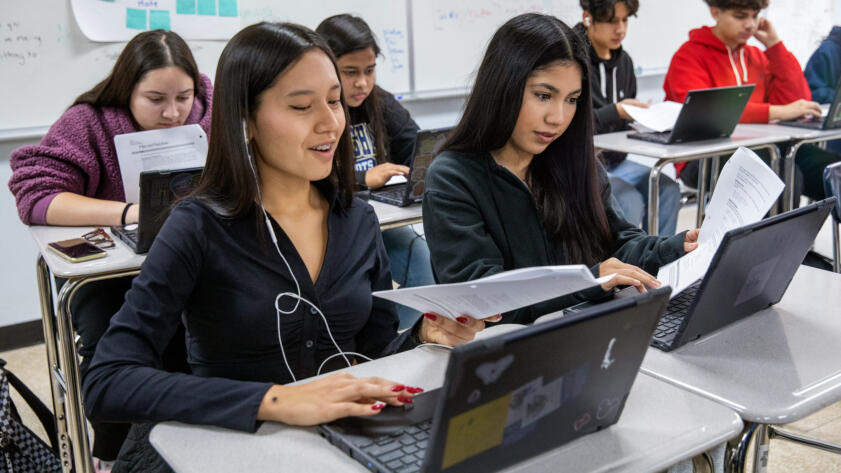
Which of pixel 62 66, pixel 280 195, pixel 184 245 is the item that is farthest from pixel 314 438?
pixel 62 66

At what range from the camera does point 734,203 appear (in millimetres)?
1337

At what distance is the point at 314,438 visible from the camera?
958 mm

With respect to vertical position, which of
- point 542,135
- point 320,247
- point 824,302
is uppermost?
point 542,135

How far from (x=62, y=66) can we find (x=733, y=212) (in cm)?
258

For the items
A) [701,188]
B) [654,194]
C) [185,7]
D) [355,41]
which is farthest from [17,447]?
[701,188]

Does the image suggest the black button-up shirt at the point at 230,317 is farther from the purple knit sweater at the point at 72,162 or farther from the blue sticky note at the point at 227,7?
the blue sticky note at the point at 227,7

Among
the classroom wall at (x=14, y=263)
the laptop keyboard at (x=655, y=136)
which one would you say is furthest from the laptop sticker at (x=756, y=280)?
the classroom wall at (x=14, y=263)

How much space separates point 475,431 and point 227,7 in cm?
290

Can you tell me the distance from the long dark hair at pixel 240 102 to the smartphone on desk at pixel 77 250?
0.73 meters

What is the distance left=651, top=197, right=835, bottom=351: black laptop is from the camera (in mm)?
1152

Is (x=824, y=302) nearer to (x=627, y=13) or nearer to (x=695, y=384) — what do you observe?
(x=695, y=384)

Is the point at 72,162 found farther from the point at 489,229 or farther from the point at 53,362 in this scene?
the point at 489,229

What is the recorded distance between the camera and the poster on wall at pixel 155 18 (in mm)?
2996

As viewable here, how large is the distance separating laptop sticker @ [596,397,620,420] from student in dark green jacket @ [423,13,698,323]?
554 mm
